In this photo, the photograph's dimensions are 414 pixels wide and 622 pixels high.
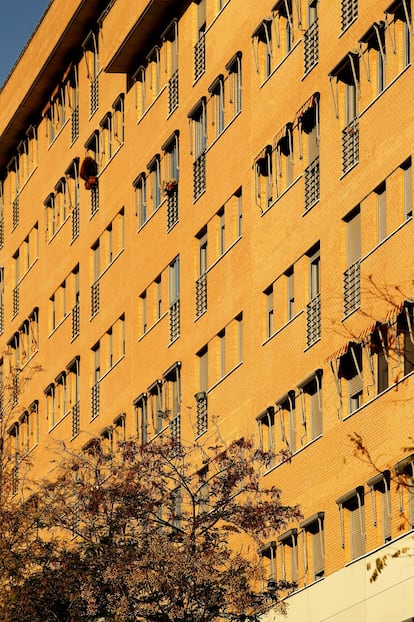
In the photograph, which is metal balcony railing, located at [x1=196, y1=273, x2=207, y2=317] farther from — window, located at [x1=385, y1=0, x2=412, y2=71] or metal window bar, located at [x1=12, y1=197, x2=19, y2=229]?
metal window bar, located at [x1=12, y1=197, x2=19, y2=229]

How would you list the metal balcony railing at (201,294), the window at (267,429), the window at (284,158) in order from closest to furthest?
1. the window at (267,429)
2. the window at (284,158)
3. the metal balcony railing at (201,294)

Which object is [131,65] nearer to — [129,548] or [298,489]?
[298,489]

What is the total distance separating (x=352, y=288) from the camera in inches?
1710

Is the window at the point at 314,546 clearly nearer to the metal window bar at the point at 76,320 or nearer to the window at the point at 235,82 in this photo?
the window at the point at 235,82

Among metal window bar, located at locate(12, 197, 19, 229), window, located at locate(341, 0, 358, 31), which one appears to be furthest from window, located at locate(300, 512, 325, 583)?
metal window bar, located at locate(12, 197, 19, 229)

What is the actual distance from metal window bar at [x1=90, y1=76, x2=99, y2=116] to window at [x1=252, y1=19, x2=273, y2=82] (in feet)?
47.0

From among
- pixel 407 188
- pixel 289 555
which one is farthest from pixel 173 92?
pixel 407 188

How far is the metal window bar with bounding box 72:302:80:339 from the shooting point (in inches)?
2542

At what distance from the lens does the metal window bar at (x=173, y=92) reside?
56.6m

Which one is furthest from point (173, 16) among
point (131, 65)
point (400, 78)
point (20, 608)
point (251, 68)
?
point (20, 608)

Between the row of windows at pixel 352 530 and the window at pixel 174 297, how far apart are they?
9762 mm

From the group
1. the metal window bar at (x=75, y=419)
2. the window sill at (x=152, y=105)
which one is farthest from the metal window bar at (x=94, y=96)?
the metal window bar at (x=75, y=419)

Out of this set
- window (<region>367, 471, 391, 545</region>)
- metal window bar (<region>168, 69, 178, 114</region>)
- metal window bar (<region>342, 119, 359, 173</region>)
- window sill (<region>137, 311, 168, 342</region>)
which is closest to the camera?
window (<region>367, 471, 391, 545</region>)

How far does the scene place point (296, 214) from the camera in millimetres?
46781
